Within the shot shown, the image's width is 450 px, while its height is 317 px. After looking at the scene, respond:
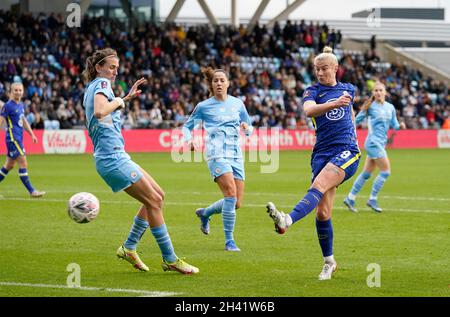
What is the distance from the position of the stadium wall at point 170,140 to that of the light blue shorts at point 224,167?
69.1 ft

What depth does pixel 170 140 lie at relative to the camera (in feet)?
132

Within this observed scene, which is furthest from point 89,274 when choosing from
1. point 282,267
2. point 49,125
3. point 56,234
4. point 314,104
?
point 49,125

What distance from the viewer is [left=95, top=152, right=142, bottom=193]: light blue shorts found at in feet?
31.8

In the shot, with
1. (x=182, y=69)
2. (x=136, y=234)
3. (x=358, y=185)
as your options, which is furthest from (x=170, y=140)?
(x=136, y=234)

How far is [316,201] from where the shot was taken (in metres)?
9.39

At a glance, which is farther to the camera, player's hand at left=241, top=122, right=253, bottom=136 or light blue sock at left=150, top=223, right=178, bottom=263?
player's hand at left=241, top=122, right=253, bottom=136

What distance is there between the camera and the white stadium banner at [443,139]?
1846 inches

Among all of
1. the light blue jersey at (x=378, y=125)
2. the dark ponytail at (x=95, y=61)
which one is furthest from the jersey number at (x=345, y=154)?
the light blue jersey at (x=378, y=125)

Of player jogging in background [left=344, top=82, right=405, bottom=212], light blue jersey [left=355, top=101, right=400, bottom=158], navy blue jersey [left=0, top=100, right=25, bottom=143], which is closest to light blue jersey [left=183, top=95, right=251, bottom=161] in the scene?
player jogging in background [left=344, top=82, right=405, bottom=212]

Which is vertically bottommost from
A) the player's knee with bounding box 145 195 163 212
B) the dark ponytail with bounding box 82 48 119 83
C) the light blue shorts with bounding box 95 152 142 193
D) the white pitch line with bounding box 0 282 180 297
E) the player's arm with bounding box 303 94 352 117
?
the white pitch line with bounding box 0 282 180 297

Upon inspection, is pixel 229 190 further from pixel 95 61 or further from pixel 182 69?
pixel 182 69

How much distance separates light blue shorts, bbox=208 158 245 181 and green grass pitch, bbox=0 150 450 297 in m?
0.97

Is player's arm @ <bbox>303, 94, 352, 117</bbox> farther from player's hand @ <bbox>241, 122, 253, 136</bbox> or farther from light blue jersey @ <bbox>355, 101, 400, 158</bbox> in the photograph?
light blue jersey @ <bbox>355, 101, 400, 158</bbox>
